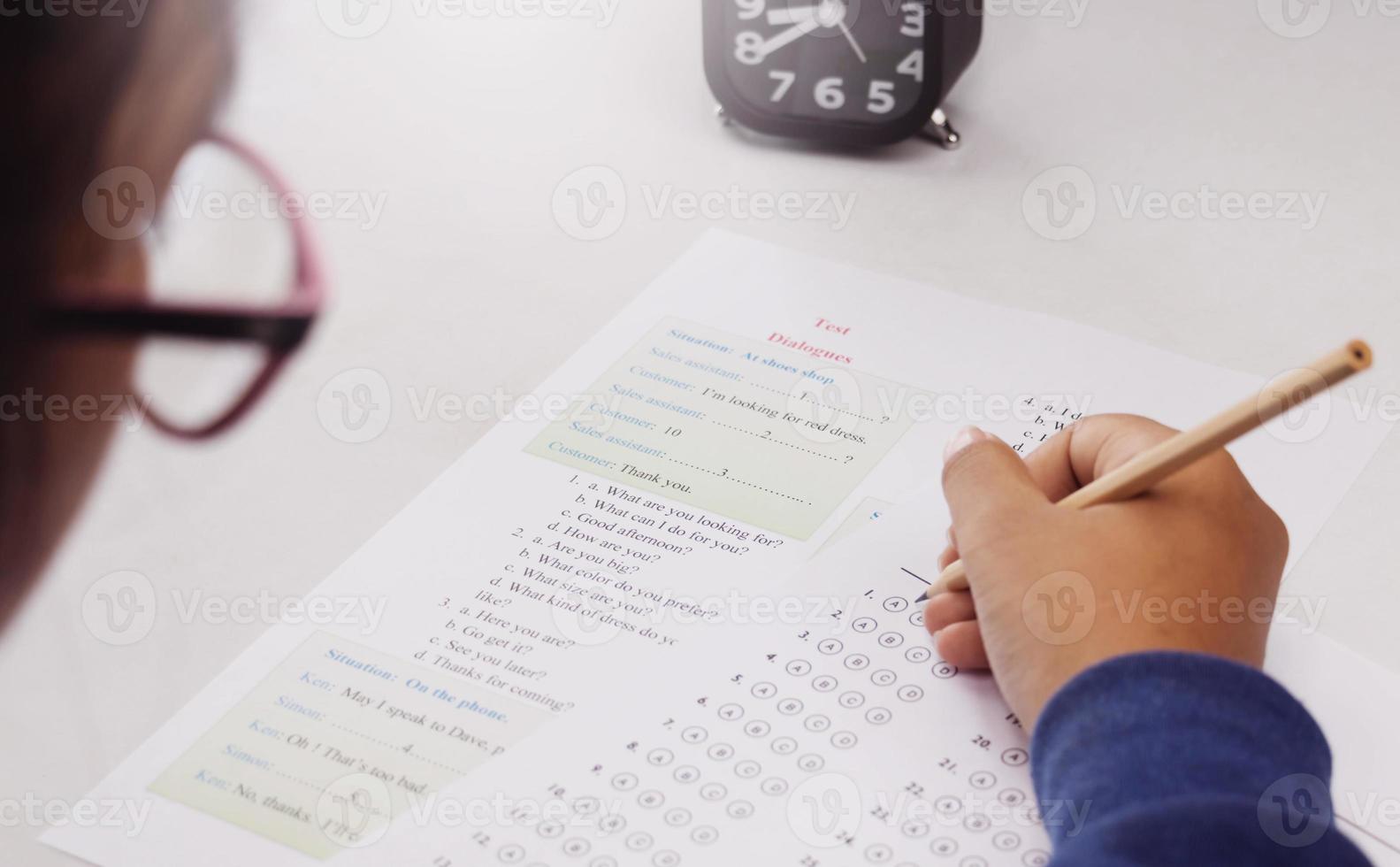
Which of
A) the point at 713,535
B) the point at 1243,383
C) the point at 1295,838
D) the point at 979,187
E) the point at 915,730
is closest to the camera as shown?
the point at 1295,838

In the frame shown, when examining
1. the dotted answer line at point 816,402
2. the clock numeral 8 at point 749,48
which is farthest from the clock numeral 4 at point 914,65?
the dotted answer line at point 816,402

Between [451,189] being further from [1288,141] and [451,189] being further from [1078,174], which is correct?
[1288,141]

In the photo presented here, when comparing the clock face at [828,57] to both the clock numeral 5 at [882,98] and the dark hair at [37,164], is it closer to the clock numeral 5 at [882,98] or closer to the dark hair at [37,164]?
the clock numeral 5 at [882,98]

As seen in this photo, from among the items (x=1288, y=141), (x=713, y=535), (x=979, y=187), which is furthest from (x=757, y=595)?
(x=1288, y=141)

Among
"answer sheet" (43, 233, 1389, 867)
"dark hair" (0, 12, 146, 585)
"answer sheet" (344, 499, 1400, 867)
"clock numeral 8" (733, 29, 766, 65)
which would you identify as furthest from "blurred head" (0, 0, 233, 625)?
"clock numeral 8" (733, 29, 766, 65)

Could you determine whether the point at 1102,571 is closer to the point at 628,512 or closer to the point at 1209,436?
the point at 1209,436

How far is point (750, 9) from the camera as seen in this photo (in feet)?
3.44

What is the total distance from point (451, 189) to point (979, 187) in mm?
400

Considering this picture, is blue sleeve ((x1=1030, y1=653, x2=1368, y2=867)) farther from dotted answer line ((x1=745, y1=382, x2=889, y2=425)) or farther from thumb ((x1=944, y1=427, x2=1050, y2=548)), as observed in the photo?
dotted answer line ((x1=745, y1=382, x2=889, y2=425))

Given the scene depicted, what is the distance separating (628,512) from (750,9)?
0.48 metres

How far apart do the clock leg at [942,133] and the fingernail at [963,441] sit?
44cm

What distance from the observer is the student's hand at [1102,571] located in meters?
0.60

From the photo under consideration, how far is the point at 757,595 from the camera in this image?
690 millimetres

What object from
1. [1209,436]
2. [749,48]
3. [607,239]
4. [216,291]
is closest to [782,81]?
[749,48]
